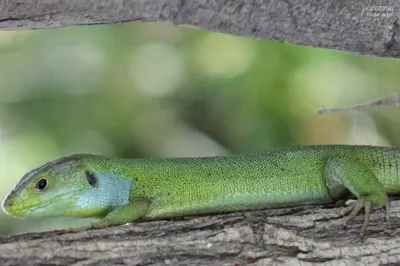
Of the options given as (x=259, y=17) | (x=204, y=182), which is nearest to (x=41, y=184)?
(x=204, y=182)

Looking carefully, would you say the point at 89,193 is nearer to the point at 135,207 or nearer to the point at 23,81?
the point at 135,207

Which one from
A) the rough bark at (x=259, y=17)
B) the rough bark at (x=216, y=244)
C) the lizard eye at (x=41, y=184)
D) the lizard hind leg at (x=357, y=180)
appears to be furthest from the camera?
the lizard eye at (x=41, y=184)

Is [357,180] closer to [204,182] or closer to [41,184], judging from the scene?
[204,182]

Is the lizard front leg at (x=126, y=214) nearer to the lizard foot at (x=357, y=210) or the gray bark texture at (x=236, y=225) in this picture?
the gray bark texture at (x=236, y=225)

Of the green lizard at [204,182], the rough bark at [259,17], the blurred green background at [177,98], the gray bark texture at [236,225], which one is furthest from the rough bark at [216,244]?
the blurred green background at [177,98]

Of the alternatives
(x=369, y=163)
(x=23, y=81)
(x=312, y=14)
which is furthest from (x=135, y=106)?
(x=312, y=14)

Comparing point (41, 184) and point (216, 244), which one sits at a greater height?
point (41, 184)
